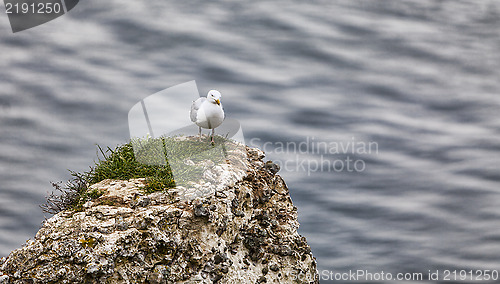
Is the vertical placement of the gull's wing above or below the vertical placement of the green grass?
above

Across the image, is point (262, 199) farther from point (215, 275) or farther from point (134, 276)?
point (134, 276)

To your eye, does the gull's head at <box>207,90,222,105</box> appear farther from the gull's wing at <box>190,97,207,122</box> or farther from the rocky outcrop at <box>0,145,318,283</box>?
the rocky outcrop at <box>0,145,318,283</box>

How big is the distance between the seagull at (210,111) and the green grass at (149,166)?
46 centimetres

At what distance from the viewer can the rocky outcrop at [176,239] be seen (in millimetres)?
6512

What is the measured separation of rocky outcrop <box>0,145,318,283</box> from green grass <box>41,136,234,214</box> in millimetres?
226

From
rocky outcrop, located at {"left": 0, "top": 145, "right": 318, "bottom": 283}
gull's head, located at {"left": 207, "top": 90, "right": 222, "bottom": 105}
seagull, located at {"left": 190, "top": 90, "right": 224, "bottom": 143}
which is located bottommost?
rocky outcrop, located at {"left": 0, "top": 145, "right": 318, "bottom": 283}

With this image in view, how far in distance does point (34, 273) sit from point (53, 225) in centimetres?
79

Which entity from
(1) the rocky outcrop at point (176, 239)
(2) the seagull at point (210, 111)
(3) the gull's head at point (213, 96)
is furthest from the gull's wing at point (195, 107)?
(1) the rocky outcrop at point (176, 239)

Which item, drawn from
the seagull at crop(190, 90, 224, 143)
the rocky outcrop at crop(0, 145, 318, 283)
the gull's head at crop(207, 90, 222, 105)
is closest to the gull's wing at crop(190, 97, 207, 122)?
the seagull at crop(190, 90, 224, 143)

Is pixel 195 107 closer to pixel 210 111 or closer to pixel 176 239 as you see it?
pixel 210 111

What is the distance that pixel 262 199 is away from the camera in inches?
335

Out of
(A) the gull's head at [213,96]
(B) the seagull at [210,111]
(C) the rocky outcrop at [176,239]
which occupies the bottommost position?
(C) the rocky outcrop at [176,239]

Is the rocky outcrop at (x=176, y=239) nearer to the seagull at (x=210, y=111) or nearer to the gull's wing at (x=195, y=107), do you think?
the seagull at (x=210, y=111)

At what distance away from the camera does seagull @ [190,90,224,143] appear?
28.1ft
